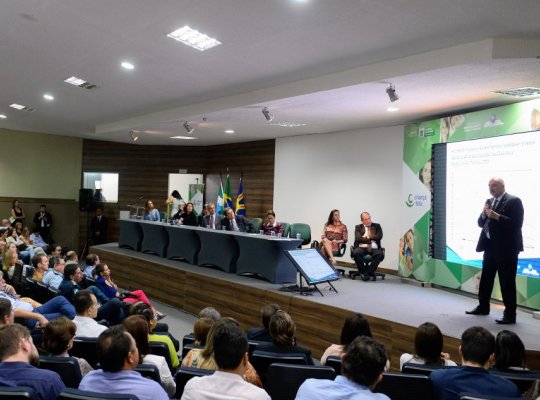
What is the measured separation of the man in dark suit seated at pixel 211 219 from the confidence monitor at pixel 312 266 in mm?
2838

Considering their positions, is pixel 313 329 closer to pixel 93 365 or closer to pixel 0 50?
pixel 93 365

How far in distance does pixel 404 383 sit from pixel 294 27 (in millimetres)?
3592

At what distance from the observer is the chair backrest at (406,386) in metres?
2.48

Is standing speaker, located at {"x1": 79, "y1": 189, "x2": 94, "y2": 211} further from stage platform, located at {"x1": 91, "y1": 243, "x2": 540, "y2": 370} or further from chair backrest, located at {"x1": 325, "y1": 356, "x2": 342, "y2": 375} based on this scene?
chair backrest, located at {"x1": 325, "y1": 356, "x2": 342, "y2": 375}

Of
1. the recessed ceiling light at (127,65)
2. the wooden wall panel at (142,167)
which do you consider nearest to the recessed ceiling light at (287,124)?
the recessed ceiling light at (127,65)

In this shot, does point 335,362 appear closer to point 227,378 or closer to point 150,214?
point 227,378

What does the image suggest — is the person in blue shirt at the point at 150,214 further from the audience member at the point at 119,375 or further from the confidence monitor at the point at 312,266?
the audience member at the point at 119,375

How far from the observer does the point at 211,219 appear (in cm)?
919

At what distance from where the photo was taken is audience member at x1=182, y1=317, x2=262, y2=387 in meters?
2.71

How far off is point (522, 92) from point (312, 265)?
10.9 feet

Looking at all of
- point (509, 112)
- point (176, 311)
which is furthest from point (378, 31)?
point (176, 311)

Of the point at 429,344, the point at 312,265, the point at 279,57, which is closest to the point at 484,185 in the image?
the point at 312,265

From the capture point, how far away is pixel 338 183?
1069 centimetres

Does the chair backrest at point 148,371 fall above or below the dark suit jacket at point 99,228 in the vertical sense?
below
